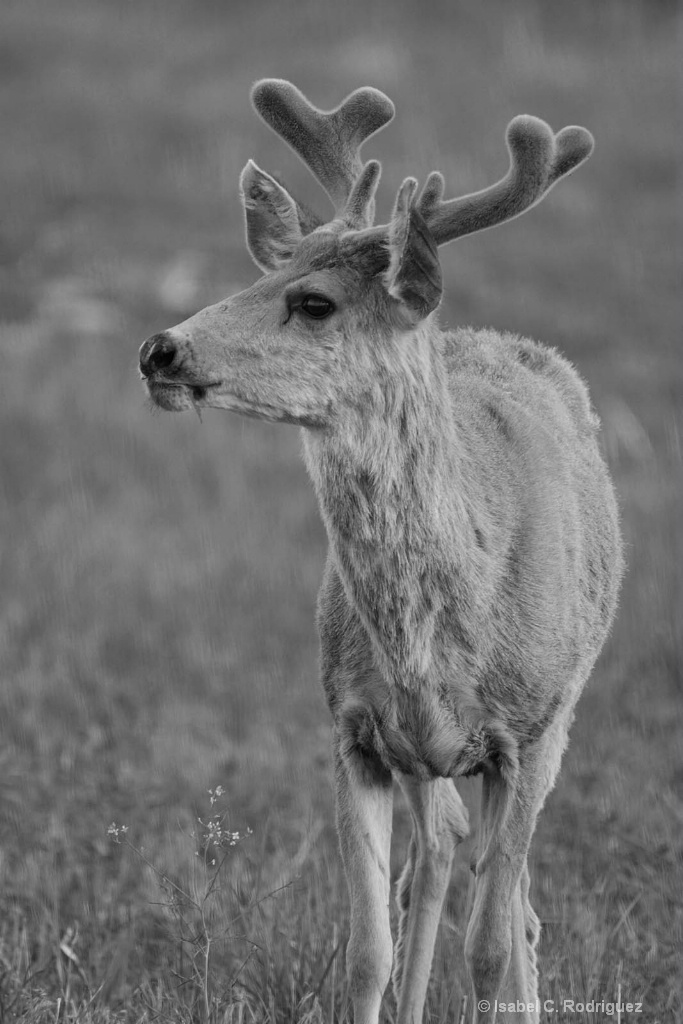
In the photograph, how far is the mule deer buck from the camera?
13.7 ft

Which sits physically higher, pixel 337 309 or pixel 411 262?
pixel 411 262

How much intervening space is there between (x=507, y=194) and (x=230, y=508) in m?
7.06

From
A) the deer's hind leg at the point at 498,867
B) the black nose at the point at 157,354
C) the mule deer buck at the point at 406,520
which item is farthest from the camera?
the deer's hind leg at the point at 498,867

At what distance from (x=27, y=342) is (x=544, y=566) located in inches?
397

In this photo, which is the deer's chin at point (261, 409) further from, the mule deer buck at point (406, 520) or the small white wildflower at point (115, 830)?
the small white wildflower at point (115, 830)

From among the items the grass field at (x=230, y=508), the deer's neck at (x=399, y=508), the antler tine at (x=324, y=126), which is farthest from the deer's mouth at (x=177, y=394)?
the grass field at (x=230, y=508)

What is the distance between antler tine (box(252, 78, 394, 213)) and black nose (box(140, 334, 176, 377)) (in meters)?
1.10

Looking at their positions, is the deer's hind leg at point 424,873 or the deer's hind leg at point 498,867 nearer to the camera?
the deer's hind leg at point 498,867

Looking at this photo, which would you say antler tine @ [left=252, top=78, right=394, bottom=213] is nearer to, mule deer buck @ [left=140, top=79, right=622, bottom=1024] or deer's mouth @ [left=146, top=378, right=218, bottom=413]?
mule deer buck @ [left=140, top=79, right=622, bottom=1024]

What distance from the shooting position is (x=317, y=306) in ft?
13.9

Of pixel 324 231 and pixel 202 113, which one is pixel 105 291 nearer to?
pixel 202 113

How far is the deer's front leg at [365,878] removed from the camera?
4.45 metres

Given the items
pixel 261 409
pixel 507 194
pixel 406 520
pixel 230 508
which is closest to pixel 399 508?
pixel 406 520

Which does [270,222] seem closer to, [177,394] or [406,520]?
[177,394]
